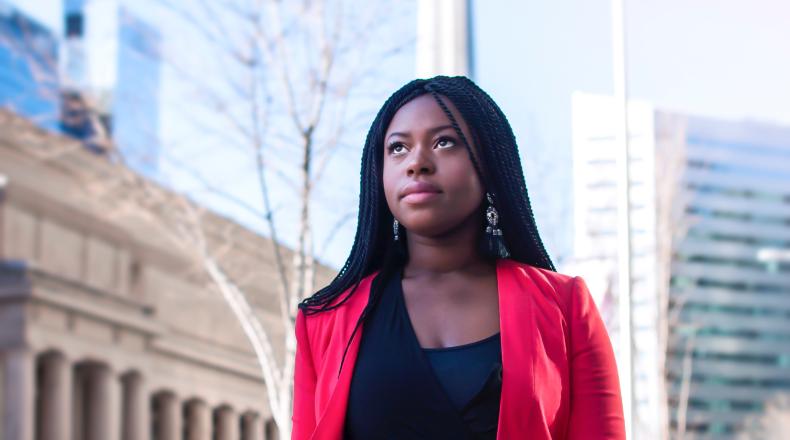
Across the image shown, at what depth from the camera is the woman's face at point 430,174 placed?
46.4 inches

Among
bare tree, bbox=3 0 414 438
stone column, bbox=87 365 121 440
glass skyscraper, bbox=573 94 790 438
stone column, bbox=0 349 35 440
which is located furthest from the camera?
glass skyscraper, bbox=573 94 790 438

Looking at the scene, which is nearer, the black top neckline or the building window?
the black top neckline

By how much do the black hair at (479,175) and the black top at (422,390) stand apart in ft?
0.25

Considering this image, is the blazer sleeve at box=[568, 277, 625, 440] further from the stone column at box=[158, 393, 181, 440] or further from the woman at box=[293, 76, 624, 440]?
the stone column at box=[158, 393, 181, 440]

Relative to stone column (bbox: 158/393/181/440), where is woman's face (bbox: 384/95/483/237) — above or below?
above

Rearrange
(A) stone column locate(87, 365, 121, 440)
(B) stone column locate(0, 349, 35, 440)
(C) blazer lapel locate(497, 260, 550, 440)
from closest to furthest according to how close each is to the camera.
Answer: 1. (C) blazer lapel locate(497, 260, 550, 440)
2. (B) stone column locate(0, 349, 35, 440)
3. (A) stone column locate(87, 365, 121, 440)

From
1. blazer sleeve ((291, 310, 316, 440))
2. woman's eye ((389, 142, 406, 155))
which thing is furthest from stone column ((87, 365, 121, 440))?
woman's eye ((389, 142, 406, 155))

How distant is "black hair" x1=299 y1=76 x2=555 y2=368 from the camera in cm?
121

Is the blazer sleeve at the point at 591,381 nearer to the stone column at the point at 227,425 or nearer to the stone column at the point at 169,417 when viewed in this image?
the stone column at the point at 169,417

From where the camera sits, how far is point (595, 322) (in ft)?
3.90

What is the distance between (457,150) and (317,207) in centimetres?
299

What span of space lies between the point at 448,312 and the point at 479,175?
164mm

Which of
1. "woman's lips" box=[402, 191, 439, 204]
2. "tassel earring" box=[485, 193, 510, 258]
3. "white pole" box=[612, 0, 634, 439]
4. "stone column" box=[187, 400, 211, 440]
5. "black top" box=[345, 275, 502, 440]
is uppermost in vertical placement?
"white pole" box=[612, 0, 634, 439]

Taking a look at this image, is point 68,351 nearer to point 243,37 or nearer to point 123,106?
point 123,106
